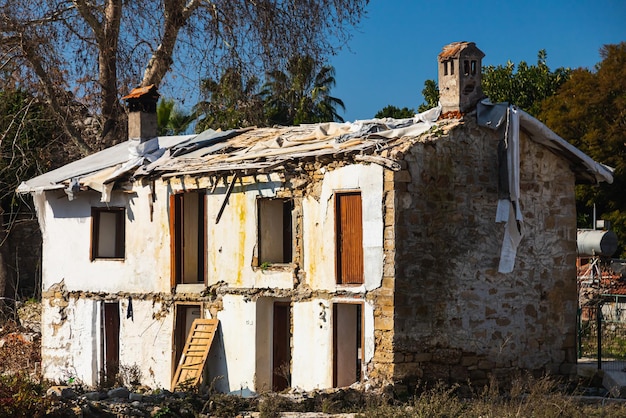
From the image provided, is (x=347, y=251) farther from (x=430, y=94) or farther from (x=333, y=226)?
(x=430, y=94)

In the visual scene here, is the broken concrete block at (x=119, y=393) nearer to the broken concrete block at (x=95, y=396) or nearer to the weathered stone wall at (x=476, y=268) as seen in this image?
the broken concrete block at (x=95, y=396)

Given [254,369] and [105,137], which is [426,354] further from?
[105,137]

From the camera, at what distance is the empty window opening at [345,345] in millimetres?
16828

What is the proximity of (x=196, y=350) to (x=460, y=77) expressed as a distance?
6633 millimetres

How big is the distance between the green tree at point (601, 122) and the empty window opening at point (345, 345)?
14538mm

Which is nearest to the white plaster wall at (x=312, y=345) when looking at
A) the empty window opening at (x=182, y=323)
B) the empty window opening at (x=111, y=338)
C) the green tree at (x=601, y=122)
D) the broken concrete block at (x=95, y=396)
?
the empty window opening at (x=182, y=323)

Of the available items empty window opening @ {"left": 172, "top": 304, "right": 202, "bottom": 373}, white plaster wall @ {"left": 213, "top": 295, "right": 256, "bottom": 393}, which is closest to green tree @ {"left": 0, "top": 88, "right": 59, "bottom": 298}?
empty window opening @ {"left": 172, "top": 304, "right": 202, "bottom": 373}

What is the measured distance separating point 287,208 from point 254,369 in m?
2.99

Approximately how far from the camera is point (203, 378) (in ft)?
61.2

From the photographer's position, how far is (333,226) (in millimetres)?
16891

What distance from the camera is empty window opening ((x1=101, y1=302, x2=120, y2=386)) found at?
20.6 metres

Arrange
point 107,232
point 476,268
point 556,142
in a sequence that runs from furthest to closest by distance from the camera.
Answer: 1. point 107,232
2. point 556,142
3. point 476,268

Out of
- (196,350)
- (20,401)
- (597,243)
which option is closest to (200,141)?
(196,350)

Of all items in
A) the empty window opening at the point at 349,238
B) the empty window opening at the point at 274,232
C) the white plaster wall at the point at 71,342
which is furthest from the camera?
the white plaster wall at the point at 71,342
